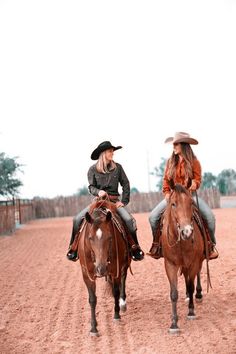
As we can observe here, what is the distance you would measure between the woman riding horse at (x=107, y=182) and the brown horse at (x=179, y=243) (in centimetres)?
64

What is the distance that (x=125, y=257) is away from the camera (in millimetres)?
7258

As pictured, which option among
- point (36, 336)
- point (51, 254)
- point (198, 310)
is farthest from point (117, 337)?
point (51, 254)

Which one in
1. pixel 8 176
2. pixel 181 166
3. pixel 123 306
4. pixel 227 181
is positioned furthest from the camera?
pixel 227 181

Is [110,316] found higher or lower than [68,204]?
lower

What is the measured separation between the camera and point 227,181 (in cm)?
7975

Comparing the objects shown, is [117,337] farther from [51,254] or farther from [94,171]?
[51,254]

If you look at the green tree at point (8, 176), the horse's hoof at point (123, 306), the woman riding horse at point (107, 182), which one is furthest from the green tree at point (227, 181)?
the woman riding horse at point (107, 182)

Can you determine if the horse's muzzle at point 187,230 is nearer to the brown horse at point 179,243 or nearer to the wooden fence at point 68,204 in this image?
the brown horse at point 179,243

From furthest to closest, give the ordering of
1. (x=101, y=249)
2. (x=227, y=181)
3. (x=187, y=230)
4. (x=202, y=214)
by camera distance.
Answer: (x=227, y=181)
(x=202, y=214)
(x=101, y=249)
(x=187, y=230)

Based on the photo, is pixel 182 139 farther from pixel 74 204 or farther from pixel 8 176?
pixel 74 204

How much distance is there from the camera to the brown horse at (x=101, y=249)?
6148mm

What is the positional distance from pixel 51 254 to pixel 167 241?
10013 millimetres

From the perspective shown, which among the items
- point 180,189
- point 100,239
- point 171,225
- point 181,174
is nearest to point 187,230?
point 180,189

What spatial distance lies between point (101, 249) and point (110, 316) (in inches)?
68.1
